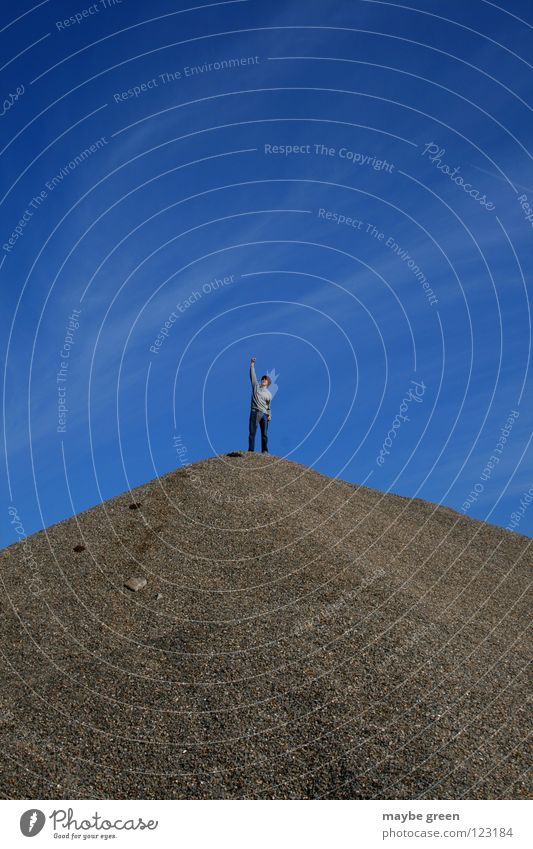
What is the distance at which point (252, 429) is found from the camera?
19.0 meters

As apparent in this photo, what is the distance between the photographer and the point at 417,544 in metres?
17.9

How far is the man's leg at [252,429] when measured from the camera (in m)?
18.7

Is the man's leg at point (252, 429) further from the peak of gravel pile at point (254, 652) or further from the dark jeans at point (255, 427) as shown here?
the peak of gravel pile at point (254, 652)

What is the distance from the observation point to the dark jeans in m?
18.7
